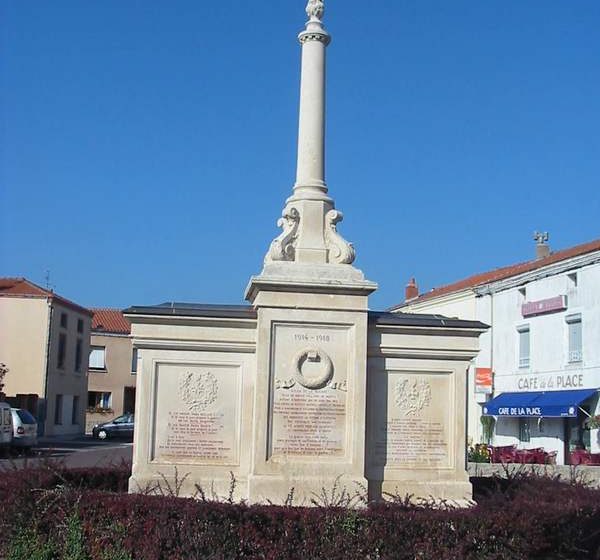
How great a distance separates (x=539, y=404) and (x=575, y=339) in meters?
2.69

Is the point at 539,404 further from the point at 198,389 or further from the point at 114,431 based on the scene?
the point at 198,389

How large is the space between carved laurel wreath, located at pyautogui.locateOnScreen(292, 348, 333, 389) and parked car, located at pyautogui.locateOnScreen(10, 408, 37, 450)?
76.5 ft

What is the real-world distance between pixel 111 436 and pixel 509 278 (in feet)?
75.1

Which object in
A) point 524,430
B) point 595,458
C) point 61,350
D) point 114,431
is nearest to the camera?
point 595,458

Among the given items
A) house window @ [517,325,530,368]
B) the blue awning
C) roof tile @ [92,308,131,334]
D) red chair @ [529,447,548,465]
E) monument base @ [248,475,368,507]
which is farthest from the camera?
roof tile @ [92,308,131,334]

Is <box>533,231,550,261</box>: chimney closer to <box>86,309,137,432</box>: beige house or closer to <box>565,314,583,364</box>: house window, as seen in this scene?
<box>565,314,583,364</box>: house window

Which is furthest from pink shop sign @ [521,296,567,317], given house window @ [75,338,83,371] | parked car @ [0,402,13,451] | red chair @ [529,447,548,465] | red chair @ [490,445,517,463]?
house window @ [75,338,83,371]

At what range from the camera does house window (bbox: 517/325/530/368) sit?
35.3 metres

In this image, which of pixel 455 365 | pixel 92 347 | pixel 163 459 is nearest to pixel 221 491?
pixel 163 459

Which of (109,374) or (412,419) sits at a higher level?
(109,374)

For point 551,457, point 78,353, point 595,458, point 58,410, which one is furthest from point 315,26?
point 78,353

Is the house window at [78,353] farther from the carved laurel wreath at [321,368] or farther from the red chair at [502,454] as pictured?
the carved laurel wreath at [321,368]

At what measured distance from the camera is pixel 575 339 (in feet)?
106

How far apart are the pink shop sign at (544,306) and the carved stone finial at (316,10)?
900 inches
